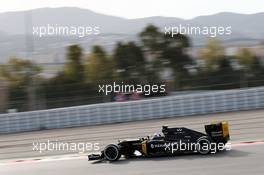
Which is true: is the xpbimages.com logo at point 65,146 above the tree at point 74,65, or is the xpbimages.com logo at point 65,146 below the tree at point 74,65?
below

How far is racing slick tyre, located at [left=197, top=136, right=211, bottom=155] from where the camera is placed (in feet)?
32.5

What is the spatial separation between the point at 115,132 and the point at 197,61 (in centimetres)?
700

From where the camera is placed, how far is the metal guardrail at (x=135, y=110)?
1905 centimetres

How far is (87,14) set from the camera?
1909 inches

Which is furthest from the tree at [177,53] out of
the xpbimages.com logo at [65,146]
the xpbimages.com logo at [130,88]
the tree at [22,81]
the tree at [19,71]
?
the xpbimages.com logo at [65,146]

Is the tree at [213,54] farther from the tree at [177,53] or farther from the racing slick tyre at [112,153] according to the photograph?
the racing slick tyre at [112,153]

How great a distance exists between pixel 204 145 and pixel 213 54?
14.9 meters

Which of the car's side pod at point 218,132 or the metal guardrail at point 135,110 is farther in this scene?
the metal guardrail at point 135,110

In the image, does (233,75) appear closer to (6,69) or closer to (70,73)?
(70,73)

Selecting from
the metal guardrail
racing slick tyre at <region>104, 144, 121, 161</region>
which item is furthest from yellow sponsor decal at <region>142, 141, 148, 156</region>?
the metal guardrail

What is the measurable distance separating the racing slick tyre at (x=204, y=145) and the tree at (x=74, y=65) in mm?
13031

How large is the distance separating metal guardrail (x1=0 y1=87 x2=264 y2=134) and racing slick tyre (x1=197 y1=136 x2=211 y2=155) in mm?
9136

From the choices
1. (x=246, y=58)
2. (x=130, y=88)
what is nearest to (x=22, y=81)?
(x=130, y=88)

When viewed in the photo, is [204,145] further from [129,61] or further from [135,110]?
[129,61]
